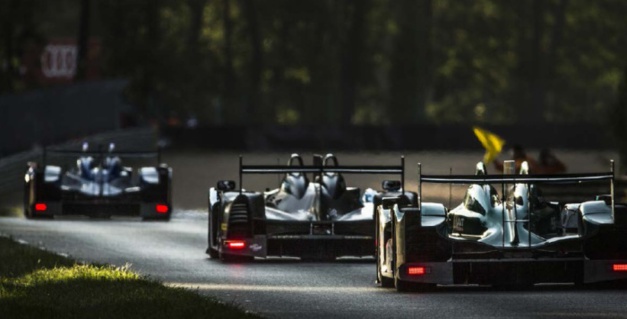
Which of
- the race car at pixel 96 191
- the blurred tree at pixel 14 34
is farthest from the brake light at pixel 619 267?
the blurred tree at pixel 14 34

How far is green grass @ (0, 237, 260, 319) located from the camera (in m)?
16.3

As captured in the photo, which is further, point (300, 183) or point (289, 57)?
point (289, 57)

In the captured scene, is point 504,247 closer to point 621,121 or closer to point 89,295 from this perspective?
point 89,295

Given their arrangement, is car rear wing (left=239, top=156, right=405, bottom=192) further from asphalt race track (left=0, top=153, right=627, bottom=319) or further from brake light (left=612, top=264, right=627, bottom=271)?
brake light (left=612, top=264, right=627, bottom=271)

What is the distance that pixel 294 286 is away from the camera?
20500 mm

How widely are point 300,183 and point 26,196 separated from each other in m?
9.43

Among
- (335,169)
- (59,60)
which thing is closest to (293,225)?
(335,169)

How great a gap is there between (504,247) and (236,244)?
5.48m

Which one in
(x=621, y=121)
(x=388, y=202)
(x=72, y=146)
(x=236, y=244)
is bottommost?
(x=236, y=244)

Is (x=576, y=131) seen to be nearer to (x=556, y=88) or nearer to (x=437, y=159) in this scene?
(x=437, y=159)

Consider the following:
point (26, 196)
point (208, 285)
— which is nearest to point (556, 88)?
point (26, 196)

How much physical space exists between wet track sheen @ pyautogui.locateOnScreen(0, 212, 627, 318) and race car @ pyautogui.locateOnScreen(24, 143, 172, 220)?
2016 mm

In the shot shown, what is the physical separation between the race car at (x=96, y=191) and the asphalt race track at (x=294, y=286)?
1.26ft

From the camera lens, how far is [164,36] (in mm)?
107812
